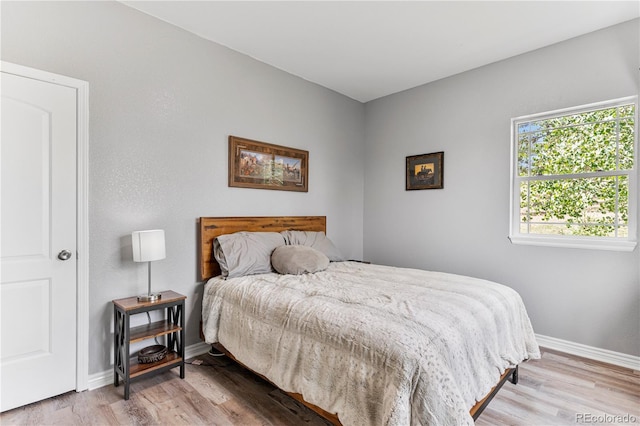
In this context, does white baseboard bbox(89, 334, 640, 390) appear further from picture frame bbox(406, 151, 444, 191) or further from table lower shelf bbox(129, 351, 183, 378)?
picture frame bbox(406, 151, 444, 191)

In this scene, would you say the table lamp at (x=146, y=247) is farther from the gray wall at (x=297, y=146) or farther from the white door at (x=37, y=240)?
the white door at (x=37, y=240)

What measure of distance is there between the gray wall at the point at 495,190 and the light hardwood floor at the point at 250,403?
60 cm

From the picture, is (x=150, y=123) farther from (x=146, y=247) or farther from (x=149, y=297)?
(x=149, y=297)

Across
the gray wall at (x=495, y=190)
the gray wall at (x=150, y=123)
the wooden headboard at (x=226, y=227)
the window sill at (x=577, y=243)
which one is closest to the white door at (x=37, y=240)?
the gray wall at (x=150, y=123)

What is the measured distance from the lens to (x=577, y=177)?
2.90 m

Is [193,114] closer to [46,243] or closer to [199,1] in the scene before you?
[199,1]

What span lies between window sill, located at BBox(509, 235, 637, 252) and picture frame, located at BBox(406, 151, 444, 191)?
99 centimetres

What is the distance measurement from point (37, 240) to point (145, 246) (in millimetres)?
628

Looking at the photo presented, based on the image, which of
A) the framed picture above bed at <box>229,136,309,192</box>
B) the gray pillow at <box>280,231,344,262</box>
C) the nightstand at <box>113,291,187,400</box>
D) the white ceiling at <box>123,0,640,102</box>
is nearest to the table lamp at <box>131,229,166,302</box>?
the nightstand at <box>113,291,187,400</box>

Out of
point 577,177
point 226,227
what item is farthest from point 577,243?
point 226,227

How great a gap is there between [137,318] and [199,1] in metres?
2.44

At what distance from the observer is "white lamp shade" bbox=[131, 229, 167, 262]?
88.2 inches

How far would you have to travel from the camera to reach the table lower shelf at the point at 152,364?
2160 mm

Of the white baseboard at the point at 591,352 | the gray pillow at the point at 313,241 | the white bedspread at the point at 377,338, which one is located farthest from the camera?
the gray pillow at the point at 313,241
